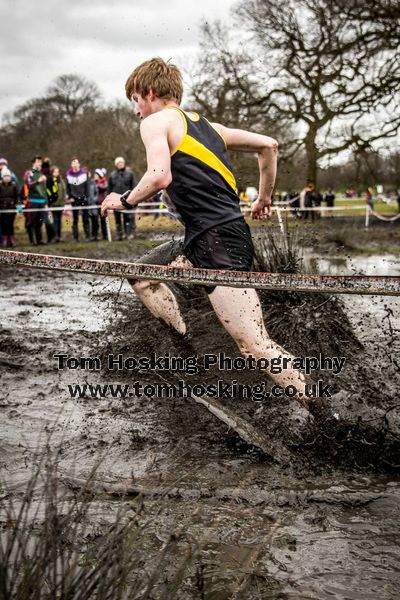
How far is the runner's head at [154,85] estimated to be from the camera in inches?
145

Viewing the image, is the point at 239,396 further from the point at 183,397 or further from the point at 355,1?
the point at 355,1

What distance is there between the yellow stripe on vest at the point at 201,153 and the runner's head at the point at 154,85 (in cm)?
29

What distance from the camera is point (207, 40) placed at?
24.2 metres

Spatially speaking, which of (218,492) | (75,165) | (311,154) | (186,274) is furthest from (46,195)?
(218,492)

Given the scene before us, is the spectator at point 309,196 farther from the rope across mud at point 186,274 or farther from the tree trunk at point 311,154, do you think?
the rope across mud at point 186,274

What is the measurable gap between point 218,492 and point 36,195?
13.7 metres

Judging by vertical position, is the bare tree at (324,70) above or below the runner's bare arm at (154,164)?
above

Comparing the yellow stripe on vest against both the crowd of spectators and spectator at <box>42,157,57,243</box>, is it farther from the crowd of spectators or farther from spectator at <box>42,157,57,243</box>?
spectator at <box>42,157,57,243</box>

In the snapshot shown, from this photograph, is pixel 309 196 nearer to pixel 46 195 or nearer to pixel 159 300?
pixel 46 195

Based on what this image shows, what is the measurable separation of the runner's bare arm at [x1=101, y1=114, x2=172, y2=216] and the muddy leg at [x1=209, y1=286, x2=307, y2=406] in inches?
23.5

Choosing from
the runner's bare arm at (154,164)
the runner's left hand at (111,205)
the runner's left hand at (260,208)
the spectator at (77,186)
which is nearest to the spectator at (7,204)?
the spectator at (77,186)

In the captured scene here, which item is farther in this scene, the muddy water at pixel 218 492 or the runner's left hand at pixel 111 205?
the runner's left hand at pixel 111 205

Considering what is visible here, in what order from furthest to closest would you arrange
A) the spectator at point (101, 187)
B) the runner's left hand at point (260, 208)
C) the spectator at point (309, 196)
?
the spectator at point (309, 196) < the spectator at point (101, 187) < the runner's left hand at point (260, 208)

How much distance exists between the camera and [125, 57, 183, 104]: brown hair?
12.0ft
